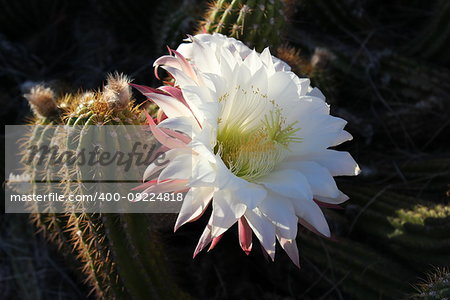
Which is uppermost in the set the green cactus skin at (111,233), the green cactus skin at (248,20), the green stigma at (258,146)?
the green cactus skin at (248,20)

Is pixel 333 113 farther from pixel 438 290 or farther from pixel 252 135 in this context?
pixel 438 290

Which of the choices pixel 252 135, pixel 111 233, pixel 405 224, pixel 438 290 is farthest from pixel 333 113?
pixel 111 233

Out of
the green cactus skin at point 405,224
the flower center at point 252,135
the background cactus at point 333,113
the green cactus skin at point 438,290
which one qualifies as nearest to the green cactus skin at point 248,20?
the background cactus at point 333,113

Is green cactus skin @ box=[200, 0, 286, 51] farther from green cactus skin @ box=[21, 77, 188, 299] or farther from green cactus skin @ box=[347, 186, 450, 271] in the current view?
green cactus skin @ box=[347, 186, 450, 271]

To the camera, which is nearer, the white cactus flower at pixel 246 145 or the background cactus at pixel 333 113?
the white cactus flower at pixel 246 145

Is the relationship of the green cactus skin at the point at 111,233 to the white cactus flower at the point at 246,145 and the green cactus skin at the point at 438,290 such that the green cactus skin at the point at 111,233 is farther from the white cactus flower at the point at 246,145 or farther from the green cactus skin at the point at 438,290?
the green cactus skin at the point at 438,290

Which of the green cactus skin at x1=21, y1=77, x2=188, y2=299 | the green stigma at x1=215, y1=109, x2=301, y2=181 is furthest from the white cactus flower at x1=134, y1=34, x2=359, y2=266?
the green cactus skin at x1=21, y1=77, x2=188, y2=299

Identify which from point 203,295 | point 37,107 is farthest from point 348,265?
point 37,107

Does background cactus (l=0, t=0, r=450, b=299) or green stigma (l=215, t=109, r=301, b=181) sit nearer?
green stigma (l=215, t=109, r=301, b=181)
